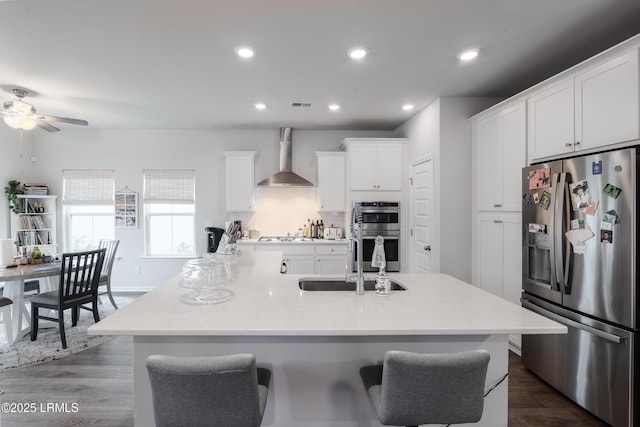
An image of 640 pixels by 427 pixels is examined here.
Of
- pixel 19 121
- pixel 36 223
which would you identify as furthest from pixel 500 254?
pixel 36 223

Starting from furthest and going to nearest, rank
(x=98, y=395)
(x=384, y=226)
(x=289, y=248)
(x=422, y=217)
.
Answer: (x=289, y=248) < (x=384, y=226) < (x=422, y=217) < (x=98, y=395)

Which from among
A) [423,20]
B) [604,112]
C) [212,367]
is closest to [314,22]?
[423,20]

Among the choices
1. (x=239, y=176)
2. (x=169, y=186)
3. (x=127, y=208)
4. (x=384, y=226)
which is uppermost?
(x=239, y=176)

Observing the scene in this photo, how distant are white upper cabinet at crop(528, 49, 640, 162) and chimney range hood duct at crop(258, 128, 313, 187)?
3150 mm

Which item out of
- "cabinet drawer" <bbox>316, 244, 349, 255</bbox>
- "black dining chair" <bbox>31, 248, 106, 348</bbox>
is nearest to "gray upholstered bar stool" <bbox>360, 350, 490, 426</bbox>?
"black dining chair" <bbox>31, 248, 106, 348</bbox>

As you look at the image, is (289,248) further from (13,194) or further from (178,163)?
(13,194)

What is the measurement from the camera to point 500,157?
10.4 ft

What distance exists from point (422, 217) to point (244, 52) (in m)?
2.87

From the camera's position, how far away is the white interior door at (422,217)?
3953mm

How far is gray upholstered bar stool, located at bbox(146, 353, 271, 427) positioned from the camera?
1.16m

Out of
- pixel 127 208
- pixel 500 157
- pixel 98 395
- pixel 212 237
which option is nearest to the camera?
pixel 98 395

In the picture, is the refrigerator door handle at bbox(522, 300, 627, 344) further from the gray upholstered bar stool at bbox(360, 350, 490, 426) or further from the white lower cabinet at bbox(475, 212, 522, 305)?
the gray upholstered bar stool at bbox(360, 350, 490, 426)

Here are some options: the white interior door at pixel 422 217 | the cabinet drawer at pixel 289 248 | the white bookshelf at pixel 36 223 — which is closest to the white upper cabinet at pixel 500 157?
the white interior door at pixel 422 217

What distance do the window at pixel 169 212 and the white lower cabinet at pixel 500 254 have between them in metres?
4.39
